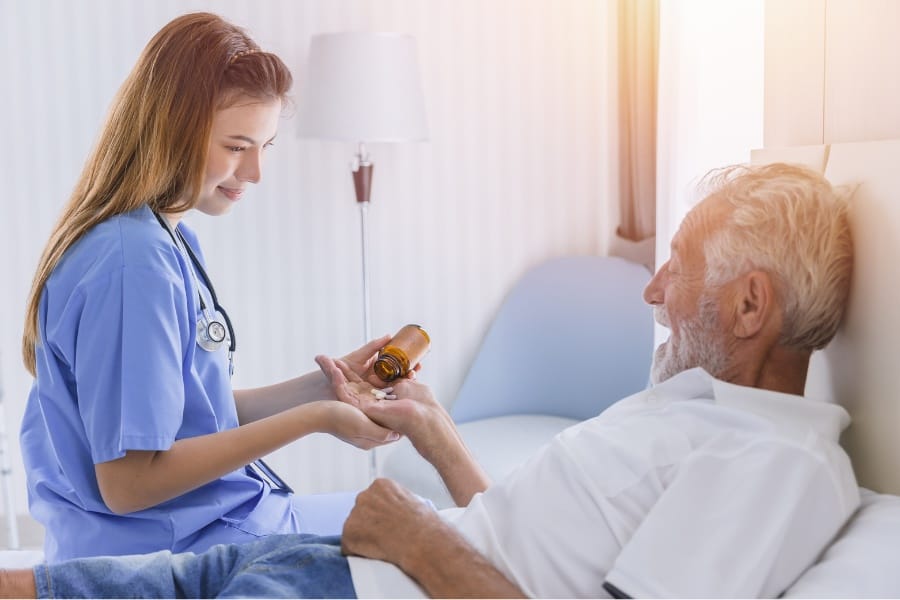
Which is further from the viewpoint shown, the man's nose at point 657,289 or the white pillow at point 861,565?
the man's nose at point 657,289

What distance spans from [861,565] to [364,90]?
2.03 m

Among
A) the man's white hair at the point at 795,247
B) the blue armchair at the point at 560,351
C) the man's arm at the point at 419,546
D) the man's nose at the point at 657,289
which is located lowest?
the blue armchair at the point at 560,351

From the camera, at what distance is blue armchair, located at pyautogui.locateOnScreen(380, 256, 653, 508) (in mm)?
3000

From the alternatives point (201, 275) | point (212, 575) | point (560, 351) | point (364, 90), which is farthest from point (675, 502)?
point (560, 351)

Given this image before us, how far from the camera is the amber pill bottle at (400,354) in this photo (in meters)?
1.66

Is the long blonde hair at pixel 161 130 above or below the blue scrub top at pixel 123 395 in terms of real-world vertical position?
above

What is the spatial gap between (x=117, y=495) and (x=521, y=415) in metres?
1.94

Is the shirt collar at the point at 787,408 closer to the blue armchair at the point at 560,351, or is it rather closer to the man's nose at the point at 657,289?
the man's nose at the point at 657,289

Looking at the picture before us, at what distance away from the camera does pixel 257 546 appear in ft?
4.33

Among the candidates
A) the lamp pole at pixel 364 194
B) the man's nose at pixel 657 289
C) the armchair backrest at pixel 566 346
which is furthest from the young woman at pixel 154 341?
the armchair backrest at pixel 566 346

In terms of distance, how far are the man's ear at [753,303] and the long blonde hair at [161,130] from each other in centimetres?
79

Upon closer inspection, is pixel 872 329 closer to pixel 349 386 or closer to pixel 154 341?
pixel 349 386

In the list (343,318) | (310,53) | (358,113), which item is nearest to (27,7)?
(310,53)

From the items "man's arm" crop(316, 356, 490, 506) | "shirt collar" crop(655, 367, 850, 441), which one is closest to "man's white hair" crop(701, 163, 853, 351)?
"shirt collar" crop(655, 367, 850, 441)
